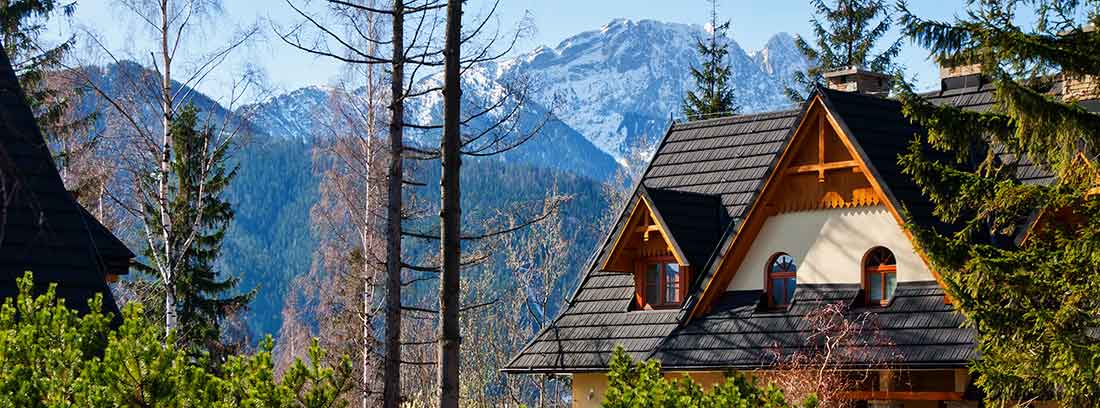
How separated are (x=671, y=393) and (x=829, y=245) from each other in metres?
11.2

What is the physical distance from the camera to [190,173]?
32188 millimetres

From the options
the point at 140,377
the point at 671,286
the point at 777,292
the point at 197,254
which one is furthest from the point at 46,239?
the point at 197,254

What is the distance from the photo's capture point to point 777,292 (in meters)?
19.2

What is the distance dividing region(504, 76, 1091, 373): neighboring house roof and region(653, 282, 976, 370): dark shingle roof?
16mm

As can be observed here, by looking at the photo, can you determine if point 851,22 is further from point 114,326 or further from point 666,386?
point 666,386

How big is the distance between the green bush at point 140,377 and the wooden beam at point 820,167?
35.5ft

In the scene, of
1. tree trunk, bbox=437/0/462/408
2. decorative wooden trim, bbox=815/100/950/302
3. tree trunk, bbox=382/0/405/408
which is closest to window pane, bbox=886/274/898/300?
decorative wooden trim, bbox=815/100/950/302

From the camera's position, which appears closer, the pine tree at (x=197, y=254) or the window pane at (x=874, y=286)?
the window pane at (x=874, y=286)

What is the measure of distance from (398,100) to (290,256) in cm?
15446

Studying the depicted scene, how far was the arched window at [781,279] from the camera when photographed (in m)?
19.1

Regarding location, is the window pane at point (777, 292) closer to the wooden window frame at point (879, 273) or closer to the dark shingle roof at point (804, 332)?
the dark shingle roof at point (804, 332)

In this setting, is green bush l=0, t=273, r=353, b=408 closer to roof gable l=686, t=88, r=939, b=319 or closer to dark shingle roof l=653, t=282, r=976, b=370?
dark shingle roof l=653, t=282, r=976, b=370

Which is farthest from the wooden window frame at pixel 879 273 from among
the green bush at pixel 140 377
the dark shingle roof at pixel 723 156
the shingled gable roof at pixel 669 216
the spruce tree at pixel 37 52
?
the spruce tree at pixel 37 52

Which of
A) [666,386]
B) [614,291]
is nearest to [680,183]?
[614,291]
